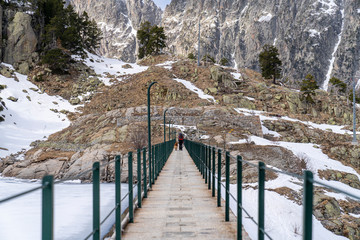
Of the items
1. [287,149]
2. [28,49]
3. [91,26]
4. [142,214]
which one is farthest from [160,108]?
[91,26]

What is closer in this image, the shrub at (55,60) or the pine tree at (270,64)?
the shrub at (55,60)

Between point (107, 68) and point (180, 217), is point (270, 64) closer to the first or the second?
point (107, 68)

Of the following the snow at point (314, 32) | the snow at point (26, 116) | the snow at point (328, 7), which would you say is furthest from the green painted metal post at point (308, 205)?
the snow at point (328, 7)

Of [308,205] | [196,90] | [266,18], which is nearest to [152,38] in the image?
[196,90]

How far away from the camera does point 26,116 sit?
46.2m

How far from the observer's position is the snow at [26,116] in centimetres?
3799

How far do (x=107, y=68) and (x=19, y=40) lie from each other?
22.0 meters

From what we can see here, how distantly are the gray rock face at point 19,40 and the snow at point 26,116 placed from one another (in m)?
5.65

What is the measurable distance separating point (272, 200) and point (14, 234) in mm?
11745

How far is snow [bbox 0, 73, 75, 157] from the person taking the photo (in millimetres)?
37994

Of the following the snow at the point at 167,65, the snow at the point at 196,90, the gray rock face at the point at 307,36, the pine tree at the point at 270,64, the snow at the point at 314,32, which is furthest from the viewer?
the snow at the point at 314,32

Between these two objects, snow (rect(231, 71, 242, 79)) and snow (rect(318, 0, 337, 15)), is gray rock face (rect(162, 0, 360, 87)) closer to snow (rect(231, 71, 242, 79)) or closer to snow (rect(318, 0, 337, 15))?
snow (rect(318, 0, 337, 15))

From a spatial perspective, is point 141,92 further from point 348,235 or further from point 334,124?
point 348,235

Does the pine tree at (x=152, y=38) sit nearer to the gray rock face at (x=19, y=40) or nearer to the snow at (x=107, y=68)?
the snow at (x=107, y=68)
